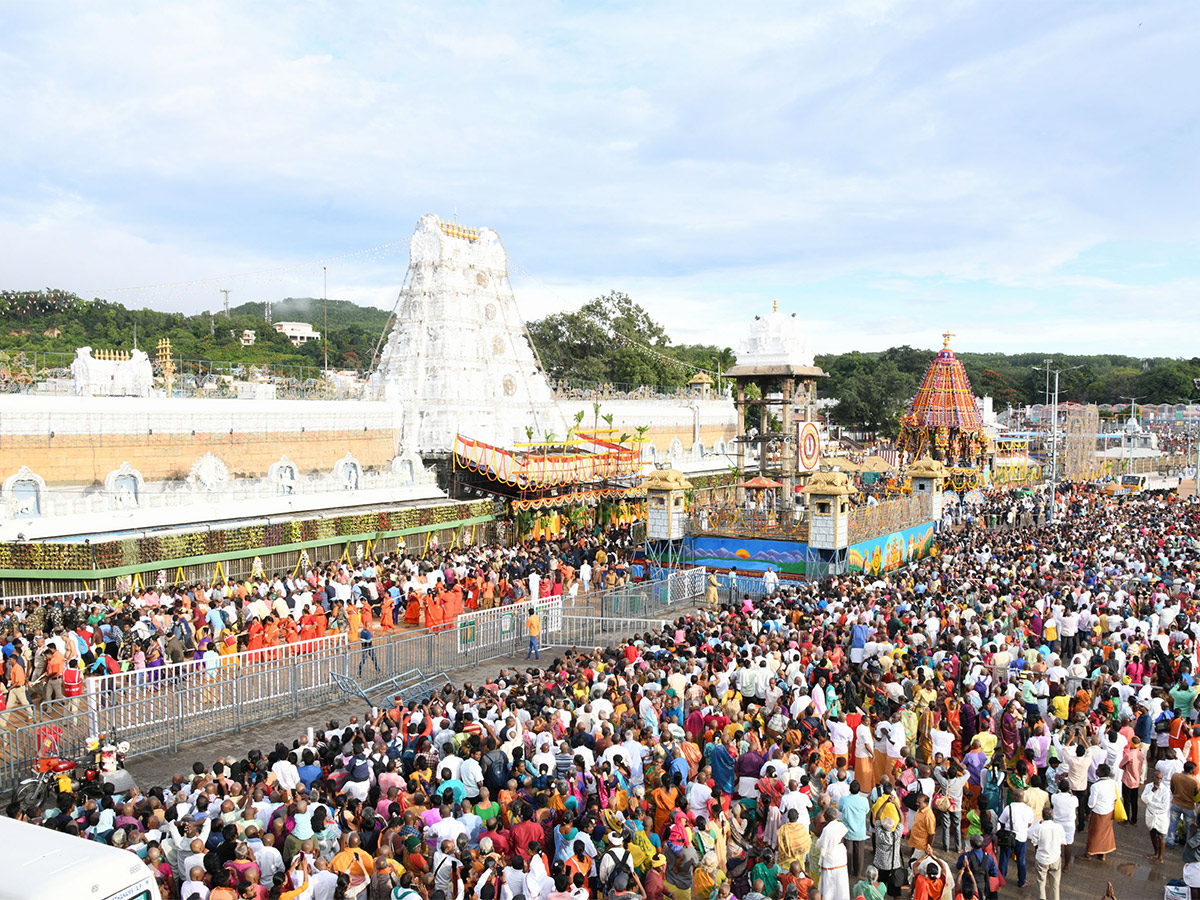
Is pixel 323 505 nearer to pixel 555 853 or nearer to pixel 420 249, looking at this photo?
pixel 420 249

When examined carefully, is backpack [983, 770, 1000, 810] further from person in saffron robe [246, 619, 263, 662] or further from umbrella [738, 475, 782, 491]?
umbrella [738, 475, 782, 491]

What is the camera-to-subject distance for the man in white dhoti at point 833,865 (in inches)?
312

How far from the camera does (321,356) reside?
7494 cm

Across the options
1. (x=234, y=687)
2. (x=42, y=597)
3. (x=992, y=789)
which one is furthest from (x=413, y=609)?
(x=992, y=789)

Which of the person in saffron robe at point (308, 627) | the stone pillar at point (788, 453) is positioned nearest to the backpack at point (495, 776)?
the person in saffron robe at point (308, 627)

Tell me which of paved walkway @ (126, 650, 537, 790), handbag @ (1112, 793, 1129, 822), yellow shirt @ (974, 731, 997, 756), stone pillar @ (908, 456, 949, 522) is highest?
stone pillar @ (908, 456, 949, 522)

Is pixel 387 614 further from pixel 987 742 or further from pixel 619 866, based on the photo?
pixel 987 742

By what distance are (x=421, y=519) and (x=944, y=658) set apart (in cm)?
1720

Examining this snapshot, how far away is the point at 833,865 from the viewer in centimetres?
794

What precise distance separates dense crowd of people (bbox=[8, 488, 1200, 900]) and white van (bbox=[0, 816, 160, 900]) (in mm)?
889

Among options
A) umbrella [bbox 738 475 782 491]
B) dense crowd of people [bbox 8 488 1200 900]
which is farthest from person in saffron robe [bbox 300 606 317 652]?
umbrella [bbox 738 475 782 491]

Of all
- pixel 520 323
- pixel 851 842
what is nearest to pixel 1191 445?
pixel 520 323

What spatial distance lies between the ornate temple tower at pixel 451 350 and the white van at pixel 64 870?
25.9m

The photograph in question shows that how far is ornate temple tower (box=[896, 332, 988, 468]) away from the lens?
47.5 m
